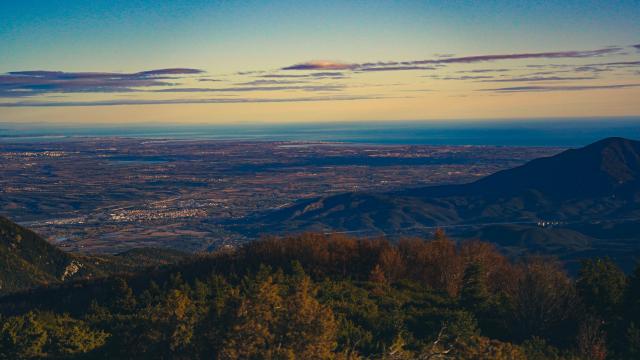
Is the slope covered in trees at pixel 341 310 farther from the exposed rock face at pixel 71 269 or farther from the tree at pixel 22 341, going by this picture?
the exposed rock face at pixel 71 269

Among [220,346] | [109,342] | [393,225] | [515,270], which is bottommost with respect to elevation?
[393,225]

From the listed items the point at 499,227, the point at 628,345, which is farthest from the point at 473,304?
the point at 499,227

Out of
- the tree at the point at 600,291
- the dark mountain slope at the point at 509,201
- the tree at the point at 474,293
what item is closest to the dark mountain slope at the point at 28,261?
the tree at the point at 474,293

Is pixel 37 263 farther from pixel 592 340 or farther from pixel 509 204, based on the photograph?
pixel 509 204

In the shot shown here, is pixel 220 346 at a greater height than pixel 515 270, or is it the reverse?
pixel 220 346

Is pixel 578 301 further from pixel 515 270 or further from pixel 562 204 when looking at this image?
pixel 562 204
